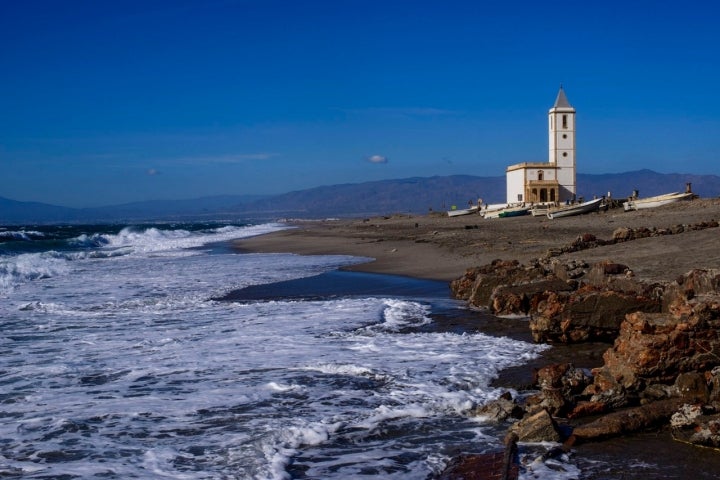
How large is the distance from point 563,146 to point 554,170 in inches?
102

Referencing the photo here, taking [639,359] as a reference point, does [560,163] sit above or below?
above

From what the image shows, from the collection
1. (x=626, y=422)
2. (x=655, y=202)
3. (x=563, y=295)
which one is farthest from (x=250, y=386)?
(x=655, y=202)

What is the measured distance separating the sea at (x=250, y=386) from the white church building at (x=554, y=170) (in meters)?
43.5

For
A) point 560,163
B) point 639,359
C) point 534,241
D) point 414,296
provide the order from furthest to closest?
point 560,163 < point 534,241 < point 414,296 < point 639,359

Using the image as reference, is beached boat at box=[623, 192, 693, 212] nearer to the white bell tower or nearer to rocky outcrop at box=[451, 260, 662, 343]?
the white bell tower

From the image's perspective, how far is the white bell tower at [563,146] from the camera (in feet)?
188

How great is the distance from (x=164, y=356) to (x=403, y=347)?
10.7 ft

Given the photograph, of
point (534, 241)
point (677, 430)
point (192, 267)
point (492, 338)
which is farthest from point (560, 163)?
point (677, 430)

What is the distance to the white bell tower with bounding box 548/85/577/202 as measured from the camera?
57438 mm

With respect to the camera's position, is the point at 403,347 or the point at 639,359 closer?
the point at 639,359

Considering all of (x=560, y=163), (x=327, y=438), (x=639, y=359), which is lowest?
(x=327, y=438)

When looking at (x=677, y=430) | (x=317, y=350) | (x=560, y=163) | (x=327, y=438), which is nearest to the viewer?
(x=677, y=430)

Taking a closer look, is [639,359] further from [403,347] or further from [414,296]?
[414,296]

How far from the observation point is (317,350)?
373 inches
